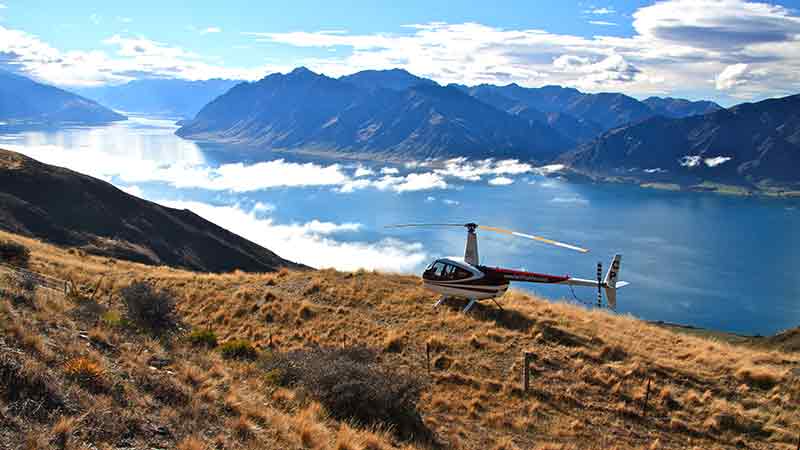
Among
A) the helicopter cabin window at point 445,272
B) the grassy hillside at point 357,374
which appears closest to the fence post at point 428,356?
the grassy hillside at point 357,374

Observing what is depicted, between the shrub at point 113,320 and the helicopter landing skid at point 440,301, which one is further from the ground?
the shrub at point 113,320

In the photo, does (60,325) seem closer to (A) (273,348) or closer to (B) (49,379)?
(B) (49,379)

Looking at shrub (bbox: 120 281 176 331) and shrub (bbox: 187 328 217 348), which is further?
shrub (bbox: 120 281 176 331)

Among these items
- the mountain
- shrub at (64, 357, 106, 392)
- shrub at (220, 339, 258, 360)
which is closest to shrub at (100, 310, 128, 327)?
shrub at (220, 339, 258, 360)

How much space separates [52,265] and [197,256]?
192 ft

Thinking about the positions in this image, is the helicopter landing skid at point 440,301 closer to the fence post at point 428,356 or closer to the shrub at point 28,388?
the fence post at point 428,356

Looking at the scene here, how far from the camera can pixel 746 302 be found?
483ft

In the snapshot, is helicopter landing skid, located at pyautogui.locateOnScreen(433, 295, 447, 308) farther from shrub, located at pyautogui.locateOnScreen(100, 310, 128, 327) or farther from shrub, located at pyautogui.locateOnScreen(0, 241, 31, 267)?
shrub, located at pyautogui.locateOnScreen(0, 241, 31, 267)

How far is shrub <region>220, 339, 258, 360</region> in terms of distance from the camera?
17055 millimetres

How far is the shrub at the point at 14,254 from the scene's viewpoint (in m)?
27.0

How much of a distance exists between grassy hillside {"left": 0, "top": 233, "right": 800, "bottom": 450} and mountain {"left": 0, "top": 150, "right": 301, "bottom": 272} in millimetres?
45886

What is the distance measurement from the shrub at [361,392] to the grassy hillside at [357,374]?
10 cm

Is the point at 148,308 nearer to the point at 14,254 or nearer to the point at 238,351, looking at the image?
the point at 238,351

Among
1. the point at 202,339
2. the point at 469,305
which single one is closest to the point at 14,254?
the point at 202,339
